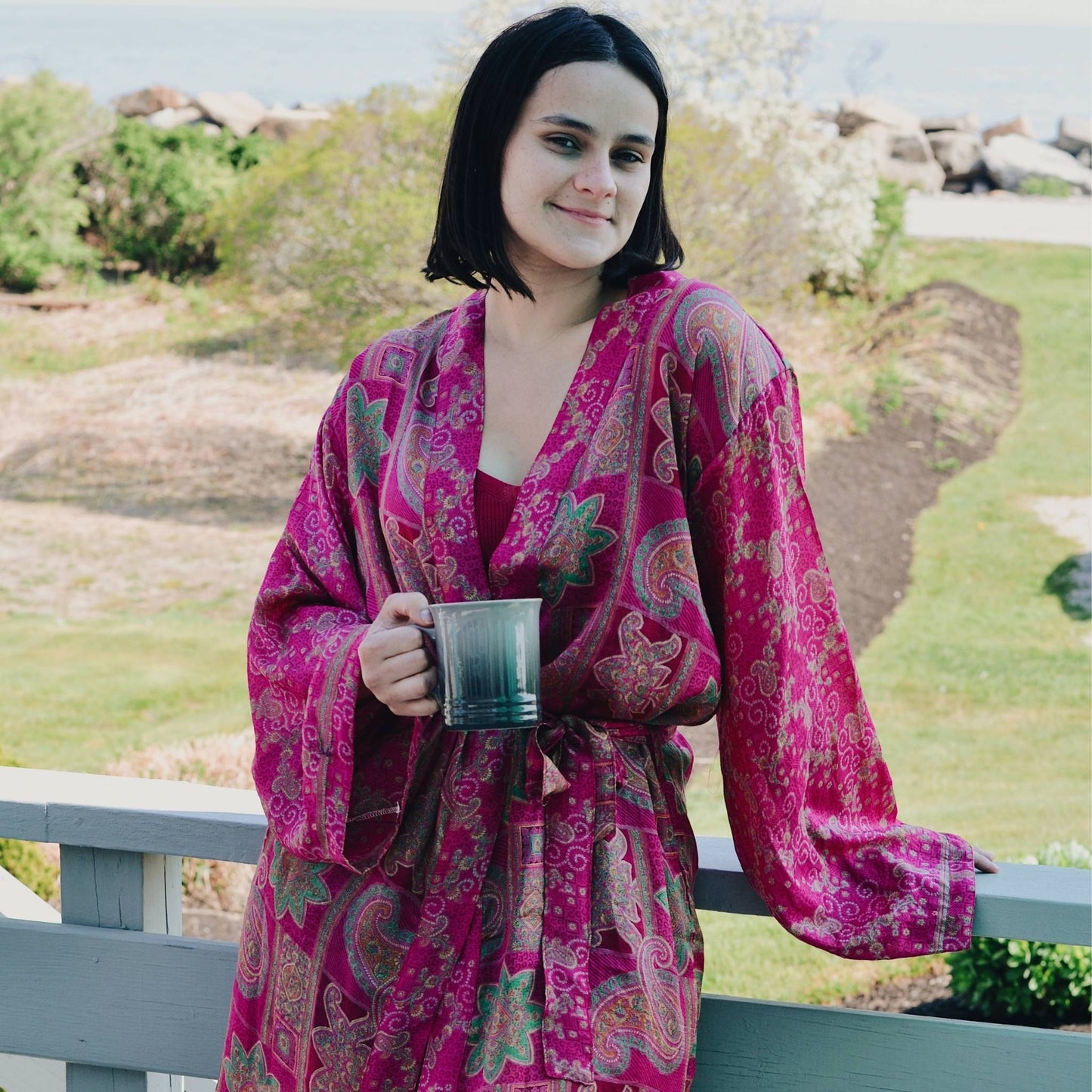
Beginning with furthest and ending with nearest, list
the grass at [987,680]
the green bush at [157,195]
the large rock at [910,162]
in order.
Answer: the large rock at [910,162]
the green bush at [157,195]
the grass at [987,680]

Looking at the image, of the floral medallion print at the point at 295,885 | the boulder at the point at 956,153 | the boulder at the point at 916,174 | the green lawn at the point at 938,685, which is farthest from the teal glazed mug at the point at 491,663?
the boulder at the point at 956,153

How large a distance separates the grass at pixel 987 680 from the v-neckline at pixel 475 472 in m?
3.90

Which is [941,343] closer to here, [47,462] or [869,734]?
[47,462]

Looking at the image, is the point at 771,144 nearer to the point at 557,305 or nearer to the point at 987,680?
the point at 987,680

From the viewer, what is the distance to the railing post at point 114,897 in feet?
5.54

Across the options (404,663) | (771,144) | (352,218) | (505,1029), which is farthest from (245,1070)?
(771,144)

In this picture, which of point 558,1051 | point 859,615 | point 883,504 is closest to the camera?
point 558,1051

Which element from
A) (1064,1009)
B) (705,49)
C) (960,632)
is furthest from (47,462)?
(1064,1009)

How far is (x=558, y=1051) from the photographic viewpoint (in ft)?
4.37

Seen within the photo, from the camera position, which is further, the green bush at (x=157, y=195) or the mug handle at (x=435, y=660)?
the green bush at (x=157, y=195)

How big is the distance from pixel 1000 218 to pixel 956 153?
960 mm

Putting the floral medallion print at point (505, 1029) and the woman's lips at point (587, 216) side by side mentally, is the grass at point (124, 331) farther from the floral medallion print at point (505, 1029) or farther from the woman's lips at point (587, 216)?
the floral medallion print at point (505, 1029)

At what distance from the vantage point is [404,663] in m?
1.39

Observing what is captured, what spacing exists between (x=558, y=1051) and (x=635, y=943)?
12cm
